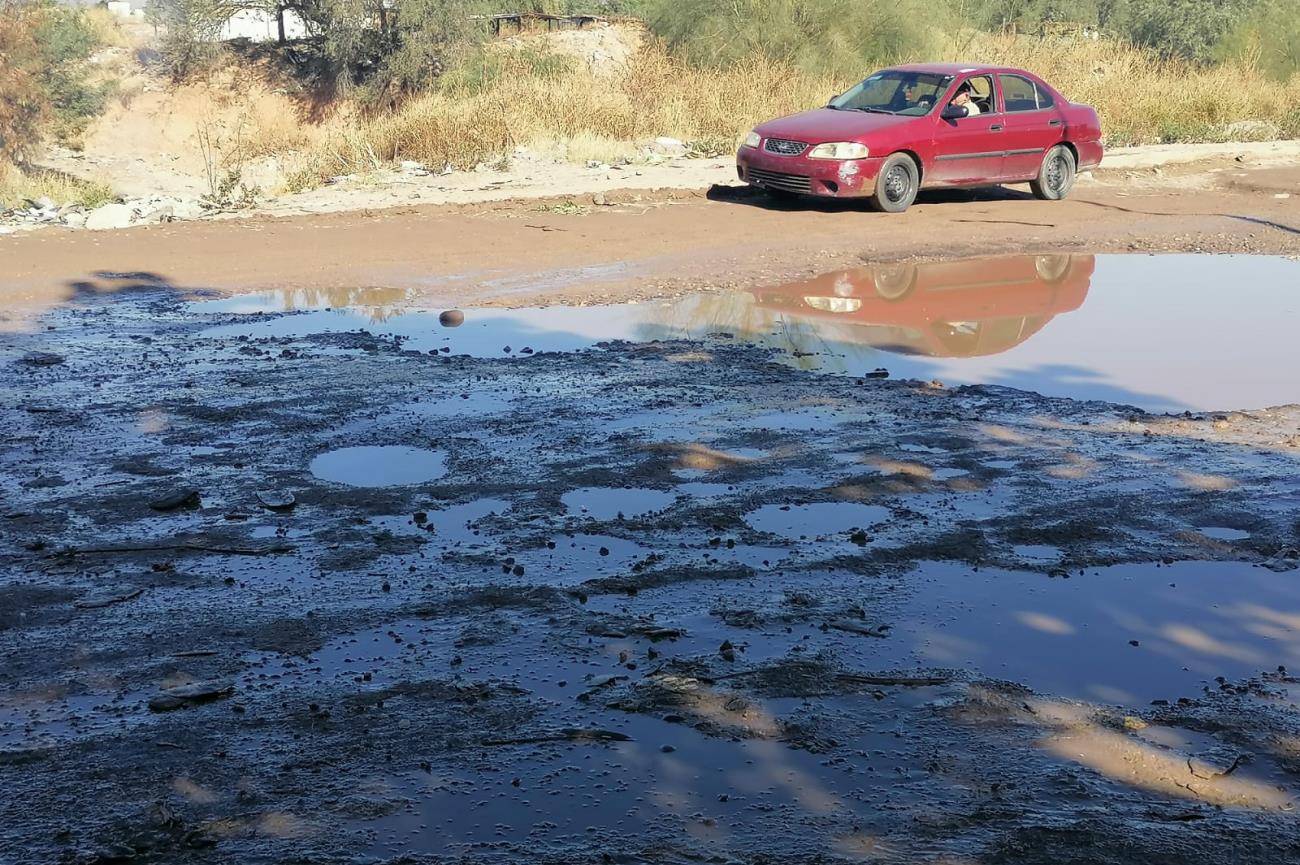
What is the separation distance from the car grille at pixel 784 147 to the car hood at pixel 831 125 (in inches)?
2.1

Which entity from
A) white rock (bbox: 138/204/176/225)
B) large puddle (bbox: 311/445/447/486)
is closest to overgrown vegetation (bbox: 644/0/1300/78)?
white rock (bbox: 138/204/176/225)

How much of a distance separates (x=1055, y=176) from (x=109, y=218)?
1189cm

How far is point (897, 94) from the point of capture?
17156 mm

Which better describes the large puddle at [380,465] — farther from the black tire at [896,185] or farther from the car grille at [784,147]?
the black tire at [896,185]

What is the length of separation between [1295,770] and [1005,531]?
6.88 ft

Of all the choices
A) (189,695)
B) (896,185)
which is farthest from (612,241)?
(189,695)

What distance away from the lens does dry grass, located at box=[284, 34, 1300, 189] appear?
827 inches

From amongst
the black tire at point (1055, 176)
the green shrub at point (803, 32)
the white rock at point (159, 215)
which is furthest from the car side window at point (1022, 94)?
the green shrub at point (803, 32)

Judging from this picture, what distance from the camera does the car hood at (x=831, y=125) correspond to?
16172 millimetres

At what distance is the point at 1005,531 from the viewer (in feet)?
Answer: 19.9

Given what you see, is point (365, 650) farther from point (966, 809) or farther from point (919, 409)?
point (919, 409)

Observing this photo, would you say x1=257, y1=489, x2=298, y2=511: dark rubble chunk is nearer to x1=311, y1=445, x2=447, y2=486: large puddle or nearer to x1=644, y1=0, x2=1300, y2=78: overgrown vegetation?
x1=311, y1=445, x2=447, y2=486: large puddle

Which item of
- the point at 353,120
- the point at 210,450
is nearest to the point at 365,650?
the point at 210,450

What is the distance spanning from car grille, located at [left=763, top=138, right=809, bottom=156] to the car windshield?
1.25 meters
